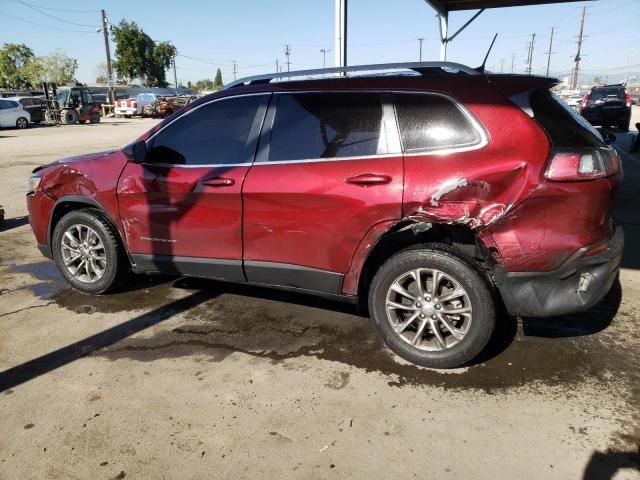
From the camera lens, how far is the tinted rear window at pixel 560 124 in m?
2.84

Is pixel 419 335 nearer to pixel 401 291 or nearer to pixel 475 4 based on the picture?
pixel 401 291

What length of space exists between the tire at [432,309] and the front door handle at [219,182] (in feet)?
4.04

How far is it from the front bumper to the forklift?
33.2m

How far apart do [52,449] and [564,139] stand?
3198mm

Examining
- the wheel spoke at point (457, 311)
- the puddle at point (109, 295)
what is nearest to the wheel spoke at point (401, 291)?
the wheel spoke at point (457, 311)

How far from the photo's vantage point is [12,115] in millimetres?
26594

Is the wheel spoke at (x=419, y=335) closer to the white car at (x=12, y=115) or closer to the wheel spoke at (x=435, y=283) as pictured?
the wheel spoke at (x=435, y=283)

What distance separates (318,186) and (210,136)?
1069mm

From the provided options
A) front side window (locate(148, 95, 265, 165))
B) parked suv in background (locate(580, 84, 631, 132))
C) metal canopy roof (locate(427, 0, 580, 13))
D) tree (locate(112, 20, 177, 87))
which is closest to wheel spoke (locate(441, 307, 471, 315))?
front side window (locate(148, 95, 265, 165))

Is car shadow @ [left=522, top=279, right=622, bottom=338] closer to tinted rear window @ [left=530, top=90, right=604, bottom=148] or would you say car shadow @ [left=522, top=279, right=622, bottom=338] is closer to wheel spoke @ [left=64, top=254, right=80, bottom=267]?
tinted rear window @ [left=530, top=90, right=604, bottom=148]

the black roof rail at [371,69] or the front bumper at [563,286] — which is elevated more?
the black roof rail at [371,69]

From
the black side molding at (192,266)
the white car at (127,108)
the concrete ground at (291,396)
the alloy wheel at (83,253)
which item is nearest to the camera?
the concrete ground at (291,396)

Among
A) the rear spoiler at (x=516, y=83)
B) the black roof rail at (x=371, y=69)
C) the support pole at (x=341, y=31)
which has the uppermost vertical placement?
the support pole at (x=341, y=31)

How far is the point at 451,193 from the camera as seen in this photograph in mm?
2893
